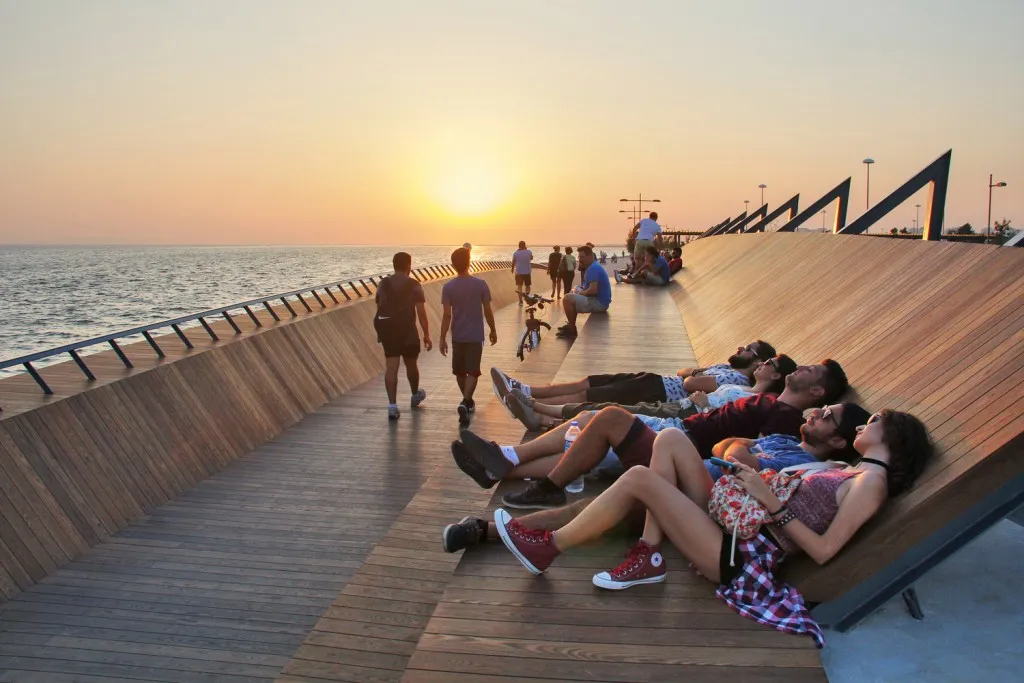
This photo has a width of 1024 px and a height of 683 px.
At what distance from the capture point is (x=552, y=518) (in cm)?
364

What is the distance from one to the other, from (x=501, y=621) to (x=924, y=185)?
19.5ft

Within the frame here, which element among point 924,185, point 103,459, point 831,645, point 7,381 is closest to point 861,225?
point 924,185

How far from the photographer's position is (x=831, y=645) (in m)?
2.95

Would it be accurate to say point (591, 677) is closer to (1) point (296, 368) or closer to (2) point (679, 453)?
(2) point (679, 453)

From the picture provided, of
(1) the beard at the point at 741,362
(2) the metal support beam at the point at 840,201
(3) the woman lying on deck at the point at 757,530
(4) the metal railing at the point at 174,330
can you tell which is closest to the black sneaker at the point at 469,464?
(3) the woman lying on deck at the point at 757,530

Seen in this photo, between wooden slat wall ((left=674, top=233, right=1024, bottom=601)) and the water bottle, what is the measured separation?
135 centimetres

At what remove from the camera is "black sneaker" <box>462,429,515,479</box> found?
171 inches

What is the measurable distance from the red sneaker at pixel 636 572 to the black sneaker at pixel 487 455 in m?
1.33

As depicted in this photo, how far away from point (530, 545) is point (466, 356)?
563 centimetres

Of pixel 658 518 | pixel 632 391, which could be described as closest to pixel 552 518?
pixel 658 518

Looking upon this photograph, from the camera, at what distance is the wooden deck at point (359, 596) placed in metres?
2.74

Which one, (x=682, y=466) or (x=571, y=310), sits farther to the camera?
(x=571, y=310)

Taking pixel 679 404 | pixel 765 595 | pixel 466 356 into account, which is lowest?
pixel 466 356

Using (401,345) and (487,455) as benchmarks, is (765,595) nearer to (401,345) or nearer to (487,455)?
(487,455)
